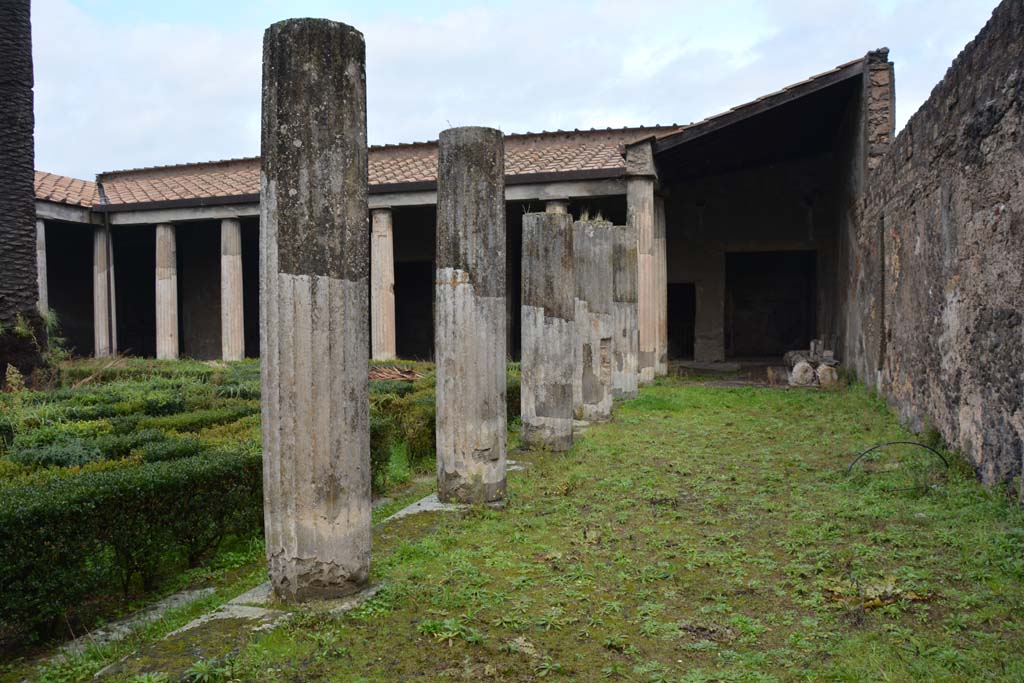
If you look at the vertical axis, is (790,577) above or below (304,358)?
below

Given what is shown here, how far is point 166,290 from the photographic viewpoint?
18.1m

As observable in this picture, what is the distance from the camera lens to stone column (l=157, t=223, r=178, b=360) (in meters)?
18.1

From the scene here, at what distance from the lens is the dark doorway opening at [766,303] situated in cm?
2219

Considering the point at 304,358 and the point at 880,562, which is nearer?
the point at 304,358

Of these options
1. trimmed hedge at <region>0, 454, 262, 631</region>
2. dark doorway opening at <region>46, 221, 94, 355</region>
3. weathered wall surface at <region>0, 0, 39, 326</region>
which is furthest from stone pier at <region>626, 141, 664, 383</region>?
dark doorway opening at <region>46, 221, 94, 355</region>

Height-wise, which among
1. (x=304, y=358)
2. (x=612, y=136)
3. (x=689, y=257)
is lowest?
(x=304, y=358)

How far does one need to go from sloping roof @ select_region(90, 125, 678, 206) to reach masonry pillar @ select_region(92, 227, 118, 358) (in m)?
0.94

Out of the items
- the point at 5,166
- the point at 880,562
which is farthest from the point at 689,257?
the point at 880,562

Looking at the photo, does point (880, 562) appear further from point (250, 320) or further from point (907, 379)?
point (250, 320)

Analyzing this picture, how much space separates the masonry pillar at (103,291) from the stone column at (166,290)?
1245mm

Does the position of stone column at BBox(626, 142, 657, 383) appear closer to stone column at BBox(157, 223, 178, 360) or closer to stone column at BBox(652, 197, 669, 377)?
stone column at BBox(652, 197, 669, 377)

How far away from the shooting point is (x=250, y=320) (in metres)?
22.8

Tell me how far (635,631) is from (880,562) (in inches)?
66.4

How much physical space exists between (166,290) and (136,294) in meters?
5.54
